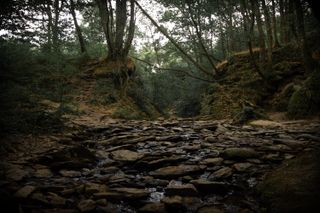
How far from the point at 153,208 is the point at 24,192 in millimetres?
1236

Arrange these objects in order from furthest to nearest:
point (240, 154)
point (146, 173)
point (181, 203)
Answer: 1. point (240, 154)
2. point (146, 173)
3. point (181, 203)

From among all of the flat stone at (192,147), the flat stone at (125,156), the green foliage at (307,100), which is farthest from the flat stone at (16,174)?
the green foliage at (307,100)

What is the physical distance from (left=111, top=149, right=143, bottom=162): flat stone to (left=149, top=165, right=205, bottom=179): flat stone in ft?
1.99

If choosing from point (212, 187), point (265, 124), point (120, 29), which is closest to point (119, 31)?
point (120, 29)

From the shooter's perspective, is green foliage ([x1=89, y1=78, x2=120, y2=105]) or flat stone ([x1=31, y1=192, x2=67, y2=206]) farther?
green foliage ([x1=89, y1=78, x2=120, y2=105])

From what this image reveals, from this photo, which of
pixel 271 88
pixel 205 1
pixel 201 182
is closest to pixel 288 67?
pixel 271 88

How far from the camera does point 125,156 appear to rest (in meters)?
4.49

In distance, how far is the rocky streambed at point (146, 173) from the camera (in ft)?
8.86

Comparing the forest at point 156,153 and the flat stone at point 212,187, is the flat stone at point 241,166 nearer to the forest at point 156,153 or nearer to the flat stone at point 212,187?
the forest at point 156,153

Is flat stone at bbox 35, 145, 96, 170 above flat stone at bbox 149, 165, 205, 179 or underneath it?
above

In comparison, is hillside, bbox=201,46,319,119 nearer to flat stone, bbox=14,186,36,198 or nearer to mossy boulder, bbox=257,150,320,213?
mossy boulder, bbox=257,150,320,213

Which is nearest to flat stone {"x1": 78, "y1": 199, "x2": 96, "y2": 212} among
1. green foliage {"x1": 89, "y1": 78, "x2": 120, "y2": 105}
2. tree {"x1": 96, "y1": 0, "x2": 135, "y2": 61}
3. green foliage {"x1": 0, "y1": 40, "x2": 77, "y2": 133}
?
green foliage {"x1": 0, "y1": 40, "x2": 77, "y2": 133}

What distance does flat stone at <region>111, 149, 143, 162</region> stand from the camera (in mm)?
4335

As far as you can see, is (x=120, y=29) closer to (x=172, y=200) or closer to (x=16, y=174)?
(x=16, y=174)
